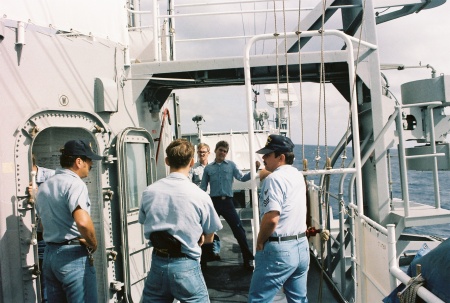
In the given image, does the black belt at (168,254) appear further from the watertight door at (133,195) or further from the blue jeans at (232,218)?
the blue jeans at (232,218)

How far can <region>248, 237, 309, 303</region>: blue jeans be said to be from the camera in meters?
3.22

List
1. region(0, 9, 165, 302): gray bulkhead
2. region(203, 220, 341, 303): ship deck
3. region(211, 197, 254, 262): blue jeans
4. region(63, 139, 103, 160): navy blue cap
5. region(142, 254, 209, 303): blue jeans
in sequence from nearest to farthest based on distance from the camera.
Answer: region(142, 254, 209, 303): blue jeans
region(63, 139, 103, 160): navy blue cap
region(0, 9, 165, 302): gray bulkhead
region(203, 220, 341, 303): ship deck
region(211, 197, 254, 262): blue jeans

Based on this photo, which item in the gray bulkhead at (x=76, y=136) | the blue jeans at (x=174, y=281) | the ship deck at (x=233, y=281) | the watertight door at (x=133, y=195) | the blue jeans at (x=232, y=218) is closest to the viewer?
the blue jeans at (x=174, y=281)

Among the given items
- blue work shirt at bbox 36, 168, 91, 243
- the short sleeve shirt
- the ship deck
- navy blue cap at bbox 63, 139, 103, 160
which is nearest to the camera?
the short sleeve shirt

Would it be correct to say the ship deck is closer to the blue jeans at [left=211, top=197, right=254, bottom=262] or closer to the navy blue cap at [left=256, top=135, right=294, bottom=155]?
the blue jeans at [left=211, top=197, right=254, bottom=262]

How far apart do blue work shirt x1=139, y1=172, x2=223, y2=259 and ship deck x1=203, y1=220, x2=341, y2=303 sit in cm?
217

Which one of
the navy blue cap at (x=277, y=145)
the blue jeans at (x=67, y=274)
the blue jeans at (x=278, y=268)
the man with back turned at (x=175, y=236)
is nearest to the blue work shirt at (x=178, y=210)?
the man with back turned at (x=175, y=236)

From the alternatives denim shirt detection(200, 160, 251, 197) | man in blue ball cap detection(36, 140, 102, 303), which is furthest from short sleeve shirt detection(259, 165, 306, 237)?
denim shirt detection(200, 160, 251, 197)

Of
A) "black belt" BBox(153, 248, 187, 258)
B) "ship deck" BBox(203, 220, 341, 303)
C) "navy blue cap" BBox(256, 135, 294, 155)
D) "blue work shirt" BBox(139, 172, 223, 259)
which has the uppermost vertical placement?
"navy blue cap" BBox(256, 135, 294, 155)

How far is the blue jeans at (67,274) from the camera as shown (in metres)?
3.36

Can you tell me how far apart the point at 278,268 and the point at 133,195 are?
2.45 metres

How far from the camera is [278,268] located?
322cm

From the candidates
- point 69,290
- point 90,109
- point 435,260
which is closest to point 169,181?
point 69,290

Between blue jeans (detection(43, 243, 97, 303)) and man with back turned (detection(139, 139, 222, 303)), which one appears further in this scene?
blue jeans (detection(43, 243, 97, 303))
